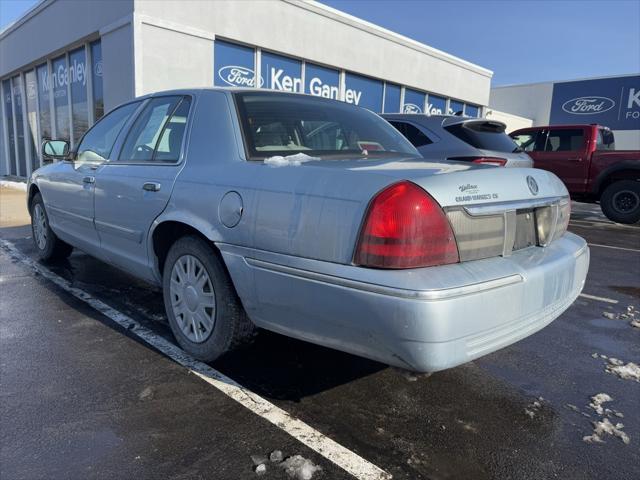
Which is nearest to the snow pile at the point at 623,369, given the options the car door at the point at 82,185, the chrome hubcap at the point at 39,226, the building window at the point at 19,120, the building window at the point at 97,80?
the car door at the point at 82,185

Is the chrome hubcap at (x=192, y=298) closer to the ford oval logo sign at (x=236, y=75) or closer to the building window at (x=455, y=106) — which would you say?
the ford oval logo sign at (x=236, y=75)

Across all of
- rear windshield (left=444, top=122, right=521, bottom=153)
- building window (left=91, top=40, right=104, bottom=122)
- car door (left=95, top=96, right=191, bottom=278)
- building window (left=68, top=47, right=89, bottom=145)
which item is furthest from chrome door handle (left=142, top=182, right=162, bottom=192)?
building window (left=68, top=47, right=89, bottom=145)

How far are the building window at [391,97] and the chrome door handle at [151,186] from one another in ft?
41.9

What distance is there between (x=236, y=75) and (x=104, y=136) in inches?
287

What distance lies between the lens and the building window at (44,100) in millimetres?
13858

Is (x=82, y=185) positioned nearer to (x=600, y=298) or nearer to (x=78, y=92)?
(x=600, y=298)

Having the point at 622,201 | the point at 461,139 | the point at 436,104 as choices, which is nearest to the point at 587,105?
the point at 436,104

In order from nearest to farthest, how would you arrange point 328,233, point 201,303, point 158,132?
point 328,233, point 201,303, point 158,132

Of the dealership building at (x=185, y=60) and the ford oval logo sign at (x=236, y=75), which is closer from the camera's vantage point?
the dealership building at (x=185, y=60)

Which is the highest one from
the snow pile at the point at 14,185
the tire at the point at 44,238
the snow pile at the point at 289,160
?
the snow pile at the point at 289,160

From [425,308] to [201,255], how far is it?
1.36m

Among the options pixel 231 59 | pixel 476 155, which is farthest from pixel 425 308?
pixel 231 59

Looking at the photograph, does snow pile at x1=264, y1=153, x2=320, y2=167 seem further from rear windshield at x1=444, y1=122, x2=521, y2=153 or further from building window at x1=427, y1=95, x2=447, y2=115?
building window at x1=427, y1=95, x2=447, y2=115

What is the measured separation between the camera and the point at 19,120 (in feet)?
53.5
